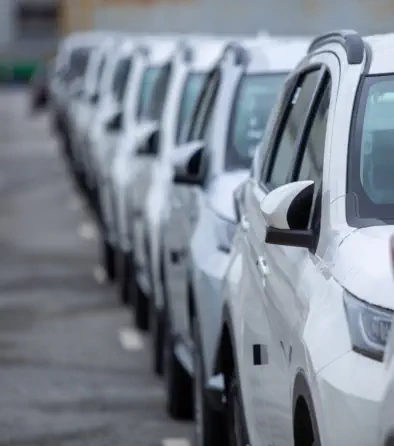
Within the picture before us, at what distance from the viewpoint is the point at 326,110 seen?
560 cm

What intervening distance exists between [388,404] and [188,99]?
25.9 feet

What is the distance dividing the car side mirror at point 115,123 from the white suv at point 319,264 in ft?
27.8

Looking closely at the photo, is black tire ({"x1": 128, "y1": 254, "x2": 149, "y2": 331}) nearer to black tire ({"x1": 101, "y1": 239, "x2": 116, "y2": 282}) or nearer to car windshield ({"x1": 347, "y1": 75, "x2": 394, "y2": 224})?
black tire ({"x1": 101, "y1": 239, "x2": 116, "y2": 282})

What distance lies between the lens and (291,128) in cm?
631

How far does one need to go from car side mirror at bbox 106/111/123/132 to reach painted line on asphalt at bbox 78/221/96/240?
4365 mm

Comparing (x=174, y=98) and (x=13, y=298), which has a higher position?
(x=174, y=98)

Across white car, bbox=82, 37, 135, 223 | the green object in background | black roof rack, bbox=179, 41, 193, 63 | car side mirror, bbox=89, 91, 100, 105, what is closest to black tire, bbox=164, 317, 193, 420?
black roof rack, bbox=179, 41, 193, 63

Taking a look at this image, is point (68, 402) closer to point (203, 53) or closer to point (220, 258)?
point (220, 258)

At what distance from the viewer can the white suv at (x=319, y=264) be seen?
14.4ft

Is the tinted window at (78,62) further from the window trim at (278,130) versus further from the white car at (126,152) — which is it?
the window trim at (278,130)

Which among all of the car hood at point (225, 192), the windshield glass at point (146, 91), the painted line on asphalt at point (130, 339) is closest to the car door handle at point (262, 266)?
the car hood at point (225, 192)

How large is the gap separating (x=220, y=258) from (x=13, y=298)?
6816mm

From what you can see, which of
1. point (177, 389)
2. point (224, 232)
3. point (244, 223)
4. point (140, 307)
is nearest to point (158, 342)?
point (177, 389)

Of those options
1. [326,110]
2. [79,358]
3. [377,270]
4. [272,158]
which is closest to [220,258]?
[272,158]
